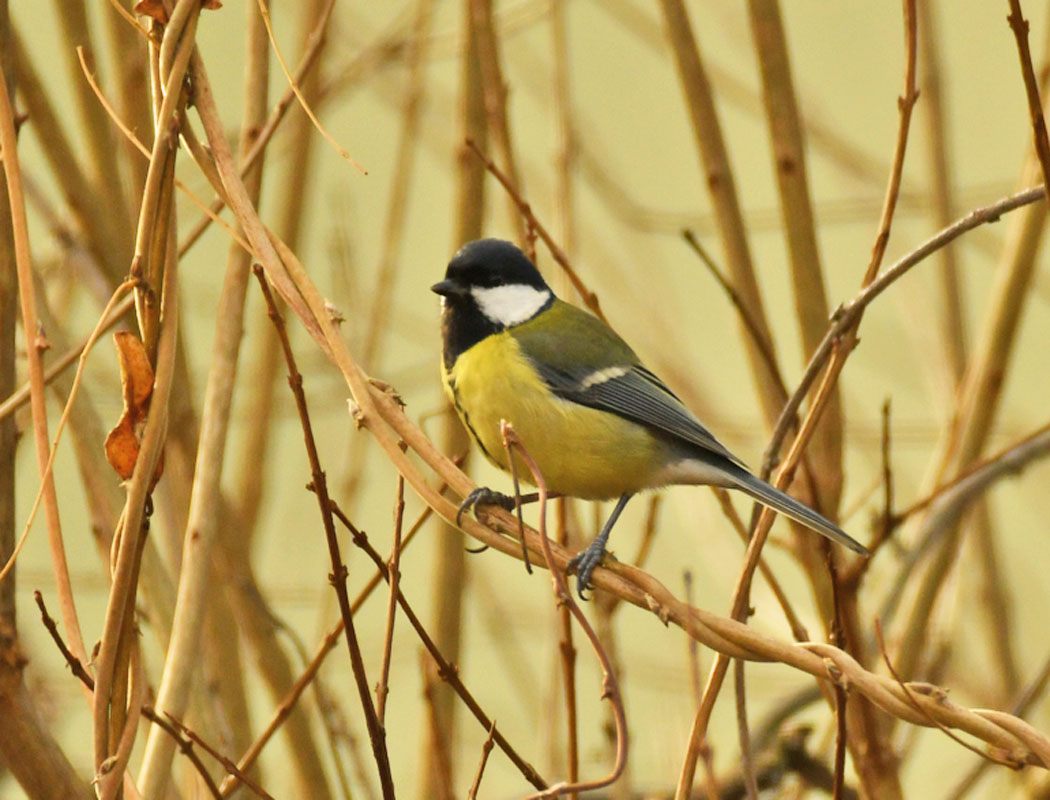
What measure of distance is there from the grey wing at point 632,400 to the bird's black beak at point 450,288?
0.15 m

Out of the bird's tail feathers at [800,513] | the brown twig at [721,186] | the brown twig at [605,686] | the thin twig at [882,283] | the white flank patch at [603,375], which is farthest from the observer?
the white flank patch at [603,375]

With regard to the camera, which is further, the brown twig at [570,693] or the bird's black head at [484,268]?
the bird's black head at [484,268]

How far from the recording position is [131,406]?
3.21 feet

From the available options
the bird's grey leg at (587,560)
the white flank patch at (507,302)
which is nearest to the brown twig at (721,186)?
the bird's grey leg at (587,560)

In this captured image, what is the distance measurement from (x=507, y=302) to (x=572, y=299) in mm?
102

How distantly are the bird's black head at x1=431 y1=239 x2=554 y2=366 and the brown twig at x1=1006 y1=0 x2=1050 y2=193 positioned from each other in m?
0.85

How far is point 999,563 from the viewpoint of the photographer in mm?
2271

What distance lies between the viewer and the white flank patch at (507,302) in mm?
1854

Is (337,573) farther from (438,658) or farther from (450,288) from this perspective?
(450,288)

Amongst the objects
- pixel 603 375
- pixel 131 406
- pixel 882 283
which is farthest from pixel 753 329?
pixel 131 406

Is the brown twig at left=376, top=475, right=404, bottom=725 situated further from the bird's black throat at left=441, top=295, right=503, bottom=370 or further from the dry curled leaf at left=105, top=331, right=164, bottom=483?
the bird's black throat at left=441, top=295, right=503, bottom=370

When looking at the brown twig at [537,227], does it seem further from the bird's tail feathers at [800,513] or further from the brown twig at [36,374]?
the brown twig at [36,374]

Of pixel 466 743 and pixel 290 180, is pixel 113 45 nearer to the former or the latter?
pixel 290 180

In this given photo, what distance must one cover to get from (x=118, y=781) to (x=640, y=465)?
968 millimetres
